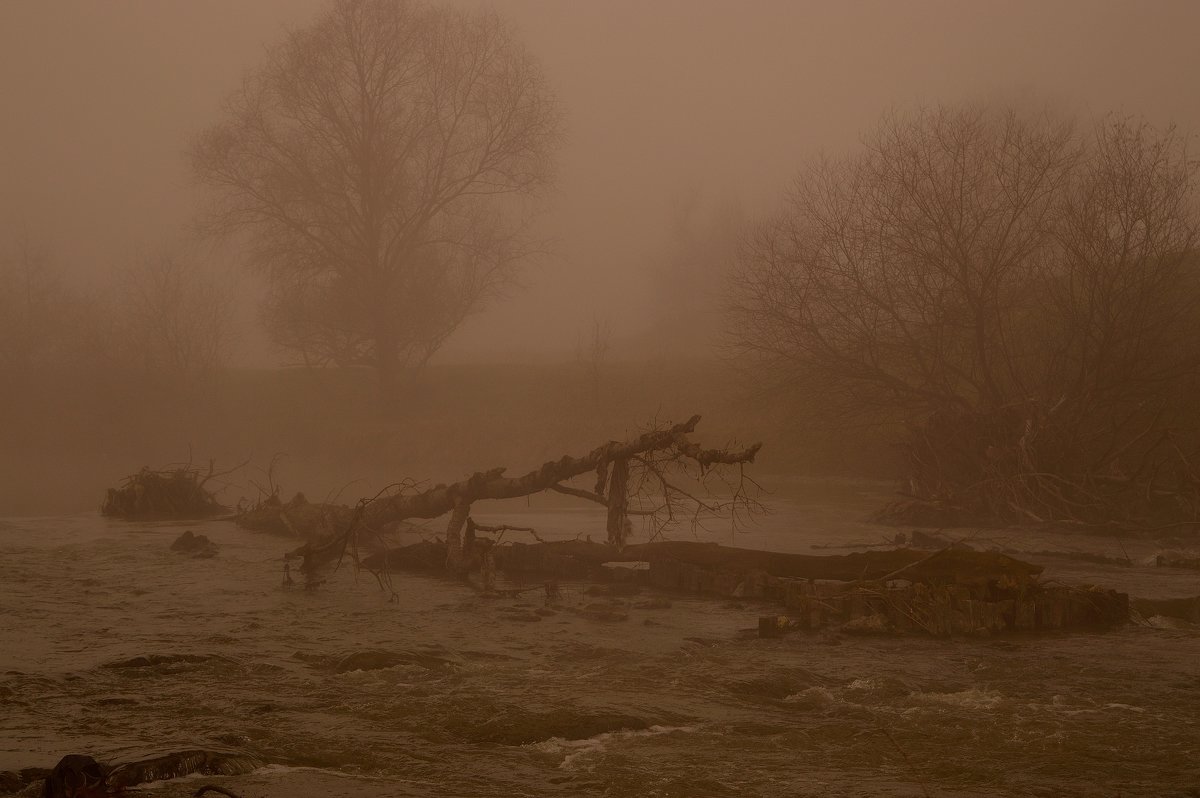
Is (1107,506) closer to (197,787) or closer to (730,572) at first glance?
(730,572)

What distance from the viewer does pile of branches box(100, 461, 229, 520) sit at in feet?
70.9

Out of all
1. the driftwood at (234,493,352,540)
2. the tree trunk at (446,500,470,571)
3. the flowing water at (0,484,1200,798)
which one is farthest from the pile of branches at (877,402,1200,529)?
the driftwood at (234,493,352,540)

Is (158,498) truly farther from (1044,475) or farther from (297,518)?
(1044,475)

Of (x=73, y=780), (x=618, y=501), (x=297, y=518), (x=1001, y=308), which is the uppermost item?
(x=1001, y=308)

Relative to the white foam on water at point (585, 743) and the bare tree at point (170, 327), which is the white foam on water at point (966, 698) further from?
Result: the bare tree at point (170, 327)

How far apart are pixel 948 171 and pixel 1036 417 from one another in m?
6.11

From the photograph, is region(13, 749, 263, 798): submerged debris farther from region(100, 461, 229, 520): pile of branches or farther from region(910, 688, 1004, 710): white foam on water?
region(100, 461, 229, 520): pile of branches

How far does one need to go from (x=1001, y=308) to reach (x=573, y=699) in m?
18.2

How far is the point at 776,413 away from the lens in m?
31.9

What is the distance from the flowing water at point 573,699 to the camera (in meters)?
6.54

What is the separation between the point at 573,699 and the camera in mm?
8234

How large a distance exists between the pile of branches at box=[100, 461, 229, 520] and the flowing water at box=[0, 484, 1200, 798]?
913 centimetres

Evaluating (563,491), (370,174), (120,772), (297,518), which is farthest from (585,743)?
(370,174)

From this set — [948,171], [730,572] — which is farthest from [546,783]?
[948,171]
